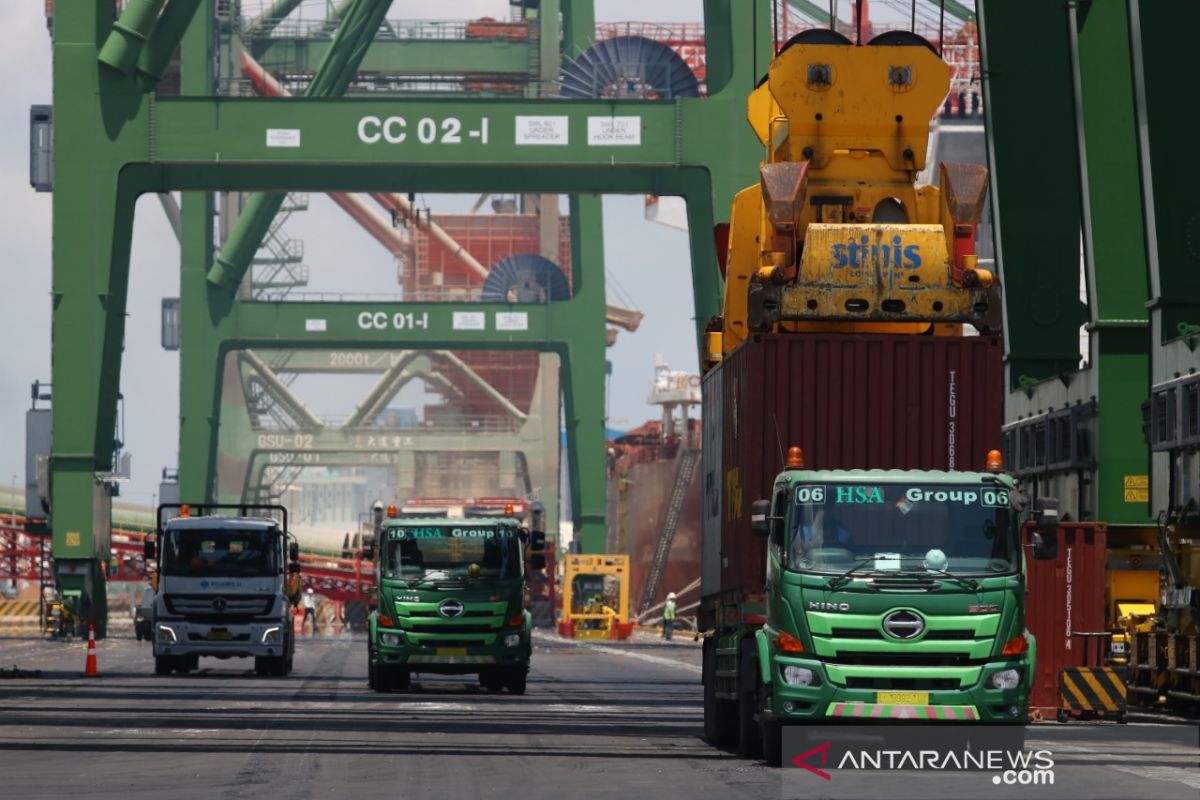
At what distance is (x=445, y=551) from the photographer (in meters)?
31.9

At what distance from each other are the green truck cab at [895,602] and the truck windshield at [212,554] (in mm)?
22067

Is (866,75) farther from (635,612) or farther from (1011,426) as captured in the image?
(635,612)

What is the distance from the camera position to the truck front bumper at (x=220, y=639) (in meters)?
38.0

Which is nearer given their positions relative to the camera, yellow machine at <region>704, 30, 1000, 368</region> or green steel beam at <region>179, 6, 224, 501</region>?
yellow machine at <region>704, 30, 1000, 368</region>

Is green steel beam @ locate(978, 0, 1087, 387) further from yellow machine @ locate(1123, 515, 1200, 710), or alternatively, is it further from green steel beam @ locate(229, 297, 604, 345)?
green steel beam @ locate(229, 297, 604, 345)

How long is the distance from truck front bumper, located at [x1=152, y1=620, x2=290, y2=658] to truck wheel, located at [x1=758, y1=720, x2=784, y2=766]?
21.2 meters

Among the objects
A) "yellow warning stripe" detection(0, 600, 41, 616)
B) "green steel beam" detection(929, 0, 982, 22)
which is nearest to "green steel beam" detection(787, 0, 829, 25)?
"green steel beam" detection(929, 0, 982, 22)

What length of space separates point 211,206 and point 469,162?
34766 mm

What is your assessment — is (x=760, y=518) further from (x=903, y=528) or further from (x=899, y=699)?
(x=899, y=699)

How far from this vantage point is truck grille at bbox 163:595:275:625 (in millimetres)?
37938

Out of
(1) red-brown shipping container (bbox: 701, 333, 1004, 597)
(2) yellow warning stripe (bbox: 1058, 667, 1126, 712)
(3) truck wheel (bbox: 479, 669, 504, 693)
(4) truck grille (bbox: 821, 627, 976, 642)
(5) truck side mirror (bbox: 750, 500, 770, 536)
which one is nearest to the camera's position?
(4) truck grille (bbox: 821, 627, 976, 642)

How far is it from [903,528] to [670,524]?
3313 inches

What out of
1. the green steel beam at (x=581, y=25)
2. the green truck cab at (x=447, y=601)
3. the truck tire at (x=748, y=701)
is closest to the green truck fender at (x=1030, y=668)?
the truck tire at (x=748, y=701)

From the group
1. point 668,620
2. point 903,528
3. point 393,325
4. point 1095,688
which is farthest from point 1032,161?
point 393,325
